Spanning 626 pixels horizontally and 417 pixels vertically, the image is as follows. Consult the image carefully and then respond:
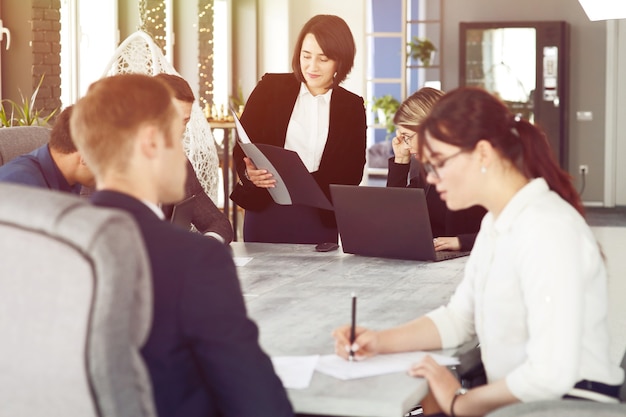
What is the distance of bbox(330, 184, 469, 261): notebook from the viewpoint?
3.04 metres

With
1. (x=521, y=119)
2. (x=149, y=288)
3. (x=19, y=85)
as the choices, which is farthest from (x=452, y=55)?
(x=149, y=288)

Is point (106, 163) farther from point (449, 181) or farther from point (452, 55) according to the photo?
point (452, 55)

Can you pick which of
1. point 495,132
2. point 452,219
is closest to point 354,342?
point 495,132

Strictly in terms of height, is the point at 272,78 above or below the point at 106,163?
above

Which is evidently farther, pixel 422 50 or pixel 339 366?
pixel 422 50

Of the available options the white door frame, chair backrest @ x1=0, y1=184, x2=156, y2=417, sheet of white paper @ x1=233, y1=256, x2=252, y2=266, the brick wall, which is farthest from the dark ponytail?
the white door frame

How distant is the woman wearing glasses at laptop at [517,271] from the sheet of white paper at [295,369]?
3.4 inches

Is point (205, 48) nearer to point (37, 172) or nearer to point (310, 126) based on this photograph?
point (310, 126)

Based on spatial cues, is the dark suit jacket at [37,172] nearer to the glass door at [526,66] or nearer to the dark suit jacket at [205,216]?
the dark suit jacket at [205,216]

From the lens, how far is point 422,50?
1299 cm

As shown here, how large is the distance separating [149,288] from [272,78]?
8.38 feet

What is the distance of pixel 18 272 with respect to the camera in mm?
1268

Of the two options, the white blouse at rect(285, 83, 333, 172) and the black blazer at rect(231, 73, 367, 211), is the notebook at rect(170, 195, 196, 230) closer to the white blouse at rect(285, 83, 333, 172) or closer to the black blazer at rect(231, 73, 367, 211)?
the black blazer at rect(231, 73, 367, 211)

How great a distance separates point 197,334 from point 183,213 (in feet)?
5.28
